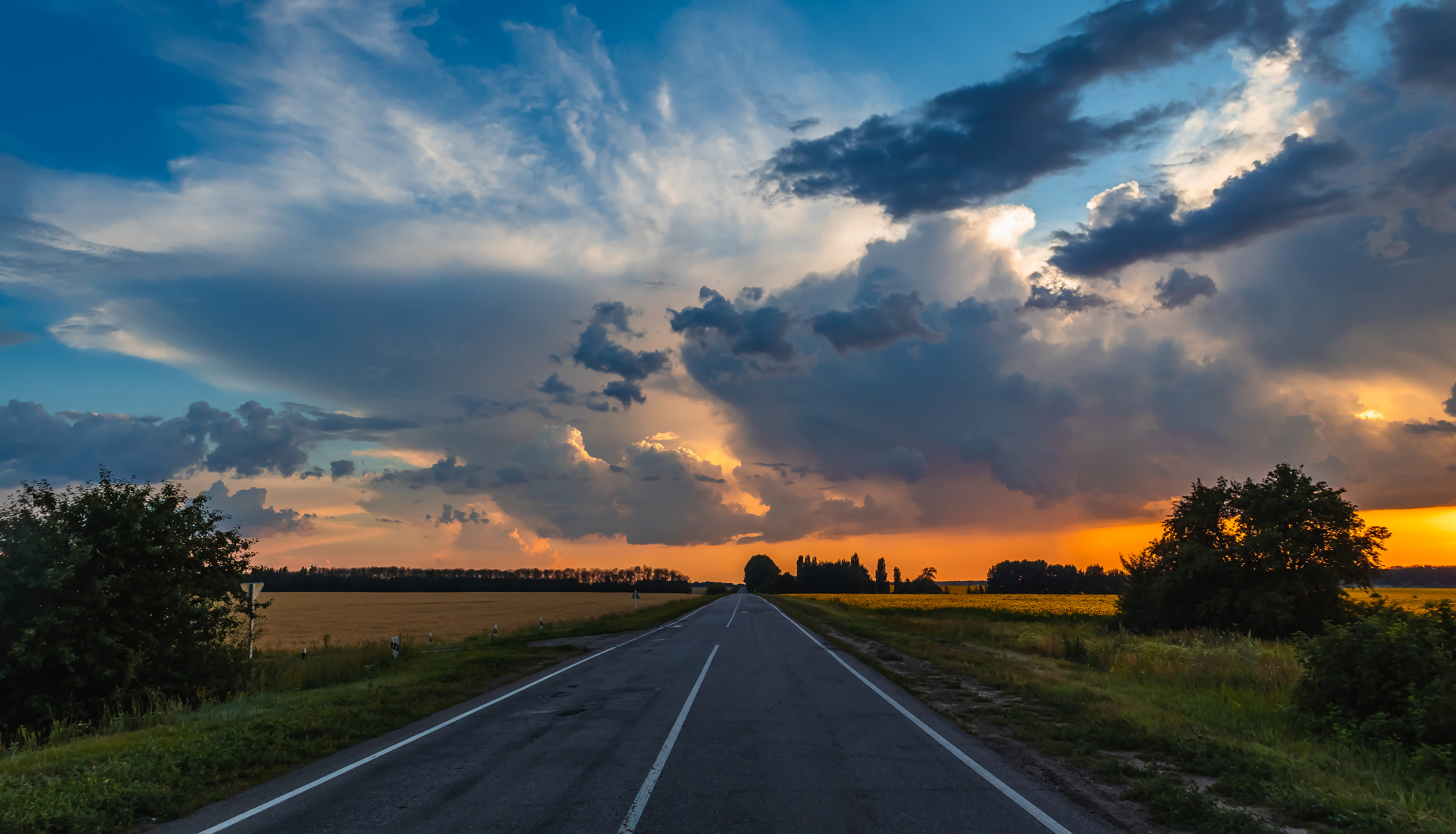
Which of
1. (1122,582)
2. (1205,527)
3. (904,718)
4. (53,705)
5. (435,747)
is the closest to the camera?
(435,747)

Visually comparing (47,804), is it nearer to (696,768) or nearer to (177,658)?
(696,768)

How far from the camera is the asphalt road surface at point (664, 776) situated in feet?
22.8

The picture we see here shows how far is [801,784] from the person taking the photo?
8.21 meters

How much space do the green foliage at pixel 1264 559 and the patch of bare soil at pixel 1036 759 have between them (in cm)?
1614

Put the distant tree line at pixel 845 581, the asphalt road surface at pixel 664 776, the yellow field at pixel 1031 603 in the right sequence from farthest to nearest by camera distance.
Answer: the distant tree line at pixel 845 581, the yellow field at pixel 1031 603, the asphalt road surface at pixel 664 776

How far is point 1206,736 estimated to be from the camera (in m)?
10.1

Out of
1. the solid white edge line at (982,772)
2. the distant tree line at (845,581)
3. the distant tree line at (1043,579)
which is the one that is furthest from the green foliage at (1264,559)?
the distant tree line at (845,581)

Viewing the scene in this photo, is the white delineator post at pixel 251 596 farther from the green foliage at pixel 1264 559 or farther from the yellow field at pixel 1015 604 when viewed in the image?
the yellow field at pixel 1015 604

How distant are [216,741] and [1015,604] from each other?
70010mm

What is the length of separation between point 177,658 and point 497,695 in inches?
272

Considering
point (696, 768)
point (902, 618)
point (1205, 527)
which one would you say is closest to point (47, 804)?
point (696, 768)

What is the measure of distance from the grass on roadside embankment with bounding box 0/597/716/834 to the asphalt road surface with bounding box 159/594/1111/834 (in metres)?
0.53

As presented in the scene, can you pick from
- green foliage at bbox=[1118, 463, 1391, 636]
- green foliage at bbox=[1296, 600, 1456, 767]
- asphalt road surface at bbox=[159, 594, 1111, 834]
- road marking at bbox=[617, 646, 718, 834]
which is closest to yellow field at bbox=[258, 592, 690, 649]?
asphalt road surface at bbox=[159, 594, 1111, 834]

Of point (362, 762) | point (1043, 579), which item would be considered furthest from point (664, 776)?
point (1043, 579)
